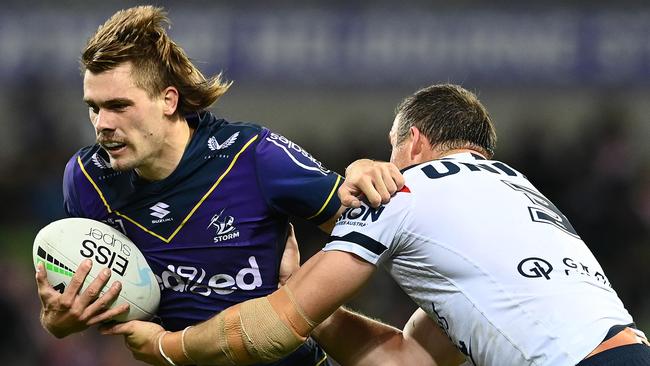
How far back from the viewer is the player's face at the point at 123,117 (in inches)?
155

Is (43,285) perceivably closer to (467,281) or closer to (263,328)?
(263,328)

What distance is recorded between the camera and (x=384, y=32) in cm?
1090

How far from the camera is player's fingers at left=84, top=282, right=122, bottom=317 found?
383 centimetres

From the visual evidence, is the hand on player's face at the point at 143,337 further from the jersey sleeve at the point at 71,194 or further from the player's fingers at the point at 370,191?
the player's fingers at the point at 370,191

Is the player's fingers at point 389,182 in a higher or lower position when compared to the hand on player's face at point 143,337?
higher

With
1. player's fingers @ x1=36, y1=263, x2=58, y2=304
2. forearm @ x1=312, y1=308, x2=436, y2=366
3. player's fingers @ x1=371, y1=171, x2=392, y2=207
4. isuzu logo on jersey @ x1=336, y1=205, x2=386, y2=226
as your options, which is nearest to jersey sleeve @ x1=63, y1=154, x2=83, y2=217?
player's fingers @ x1=36, y1=263, x2=58, y2=304

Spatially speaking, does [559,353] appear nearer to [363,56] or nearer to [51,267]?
[51,267]

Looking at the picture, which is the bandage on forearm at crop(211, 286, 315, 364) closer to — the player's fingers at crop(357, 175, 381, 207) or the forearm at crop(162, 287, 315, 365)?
the forearm at crop(162, 287, 315, 365)

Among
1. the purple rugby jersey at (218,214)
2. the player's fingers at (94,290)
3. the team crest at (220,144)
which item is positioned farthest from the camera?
the team crest at (220,144)

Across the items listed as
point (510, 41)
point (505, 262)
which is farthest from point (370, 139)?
point (505, 262)

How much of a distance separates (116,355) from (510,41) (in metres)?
5.14

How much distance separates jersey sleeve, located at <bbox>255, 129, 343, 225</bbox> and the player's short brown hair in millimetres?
338

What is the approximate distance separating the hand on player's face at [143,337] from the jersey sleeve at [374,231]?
0.80m

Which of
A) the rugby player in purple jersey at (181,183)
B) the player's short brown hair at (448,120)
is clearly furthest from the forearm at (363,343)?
the player's short brown hair at (448,120)
